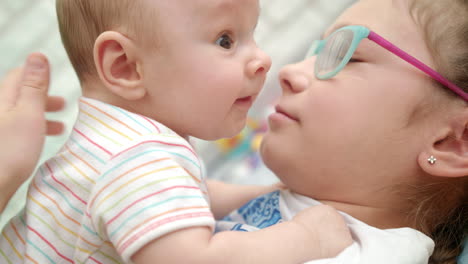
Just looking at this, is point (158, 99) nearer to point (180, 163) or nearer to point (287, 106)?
point (180, 163)

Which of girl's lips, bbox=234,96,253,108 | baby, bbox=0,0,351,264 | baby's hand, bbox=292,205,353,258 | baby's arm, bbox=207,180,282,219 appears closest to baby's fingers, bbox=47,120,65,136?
baby, bbox=0,0,351,264

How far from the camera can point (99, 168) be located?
771 mm

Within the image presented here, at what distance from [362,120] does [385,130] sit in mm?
53

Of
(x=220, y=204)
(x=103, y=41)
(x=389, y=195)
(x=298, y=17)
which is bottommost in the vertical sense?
(x=220, y=204)

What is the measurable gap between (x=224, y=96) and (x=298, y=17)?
1235 mm

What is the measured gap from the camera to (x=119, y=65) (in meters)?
0.82

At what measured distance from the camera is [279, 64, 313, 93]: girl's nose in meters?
1.05

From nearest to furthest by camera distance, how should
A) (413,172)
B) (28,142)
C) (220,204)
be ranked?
(28,142)
(413,172)
(220,204)

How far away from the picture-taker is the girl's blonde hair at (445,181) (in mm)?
968

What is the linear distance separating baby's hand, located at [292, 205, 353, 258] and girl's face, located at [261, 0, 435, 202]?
0.41 ft

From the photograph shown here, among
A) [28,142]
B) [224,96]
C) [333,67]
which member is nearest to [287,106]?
[333,67]

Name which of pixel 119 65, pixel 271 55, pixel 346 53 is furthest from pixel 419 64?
pixel 271 55

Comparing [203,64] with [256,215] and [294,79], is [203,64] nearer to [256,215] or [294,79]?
[294,79]

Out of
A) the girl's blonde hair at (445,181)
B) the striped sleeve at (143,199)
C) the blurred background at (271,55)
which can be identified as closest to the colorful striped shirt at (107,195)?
the striped sleeve at (143,199)
